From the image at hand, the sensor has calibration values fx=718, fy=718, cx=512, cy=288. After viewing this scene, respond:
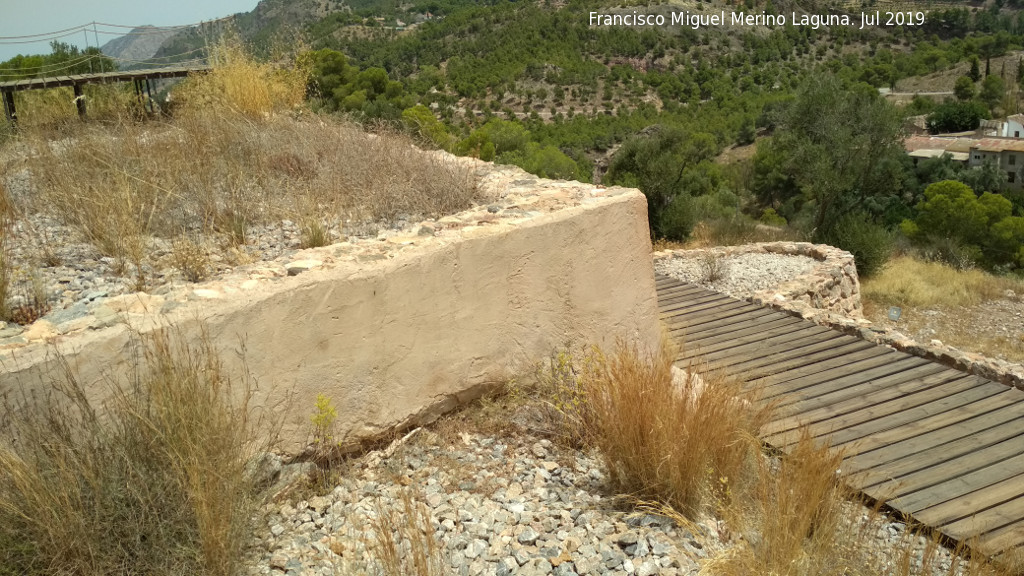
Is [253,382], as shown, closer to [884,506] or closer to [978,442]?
[884,506]

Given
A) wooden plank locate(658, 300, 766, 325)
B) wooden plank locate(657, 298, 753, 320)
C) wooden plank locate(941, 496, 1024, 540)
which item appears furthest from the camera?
wooden plank locate(657, 298, 753, 320)

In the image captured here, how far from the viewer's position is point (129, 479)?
6.45ft

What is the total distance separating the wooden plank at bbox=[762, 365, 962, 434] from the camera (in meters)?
4.20

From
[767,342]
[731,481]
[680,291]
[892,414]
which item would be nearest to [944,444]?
[892,414]

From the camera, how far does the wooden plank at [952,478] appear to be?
3502mm

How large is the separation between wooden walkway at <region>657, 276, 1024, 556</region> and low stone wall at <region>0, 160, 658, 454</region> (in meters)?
1.11

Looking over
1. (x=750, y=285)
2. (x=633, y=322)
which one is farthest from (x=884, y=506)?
(x=750, y=285)

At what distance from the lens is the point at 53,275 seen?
3070mm

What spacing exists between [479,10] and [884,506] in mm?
43887

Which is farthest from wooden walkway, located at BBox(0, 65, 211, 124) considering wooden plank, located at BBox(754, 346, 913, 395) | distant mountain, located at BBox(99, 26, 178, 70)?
wooden plank, located at BBox(754, 346, 913, 395)

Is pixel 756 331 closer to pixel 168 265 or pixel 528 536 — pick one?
pixel 528 536

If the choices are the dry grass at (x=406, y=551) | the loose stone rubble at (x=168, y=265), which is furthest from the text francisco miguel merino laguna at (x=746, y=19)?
the dry grass at (x=406, y=551)

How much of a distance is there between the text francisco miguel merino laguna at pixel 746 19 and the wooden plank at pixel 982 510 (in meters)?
42.6

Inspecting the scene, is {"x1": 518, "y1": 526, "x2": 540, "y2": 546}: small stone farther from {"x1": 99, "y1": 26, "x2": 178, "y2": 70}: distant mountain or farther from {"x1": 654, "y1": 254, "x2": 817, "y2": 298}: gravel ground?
{"x1": 99, "y1": 26, "x2": 178, "y2": 70}: distant mountain
